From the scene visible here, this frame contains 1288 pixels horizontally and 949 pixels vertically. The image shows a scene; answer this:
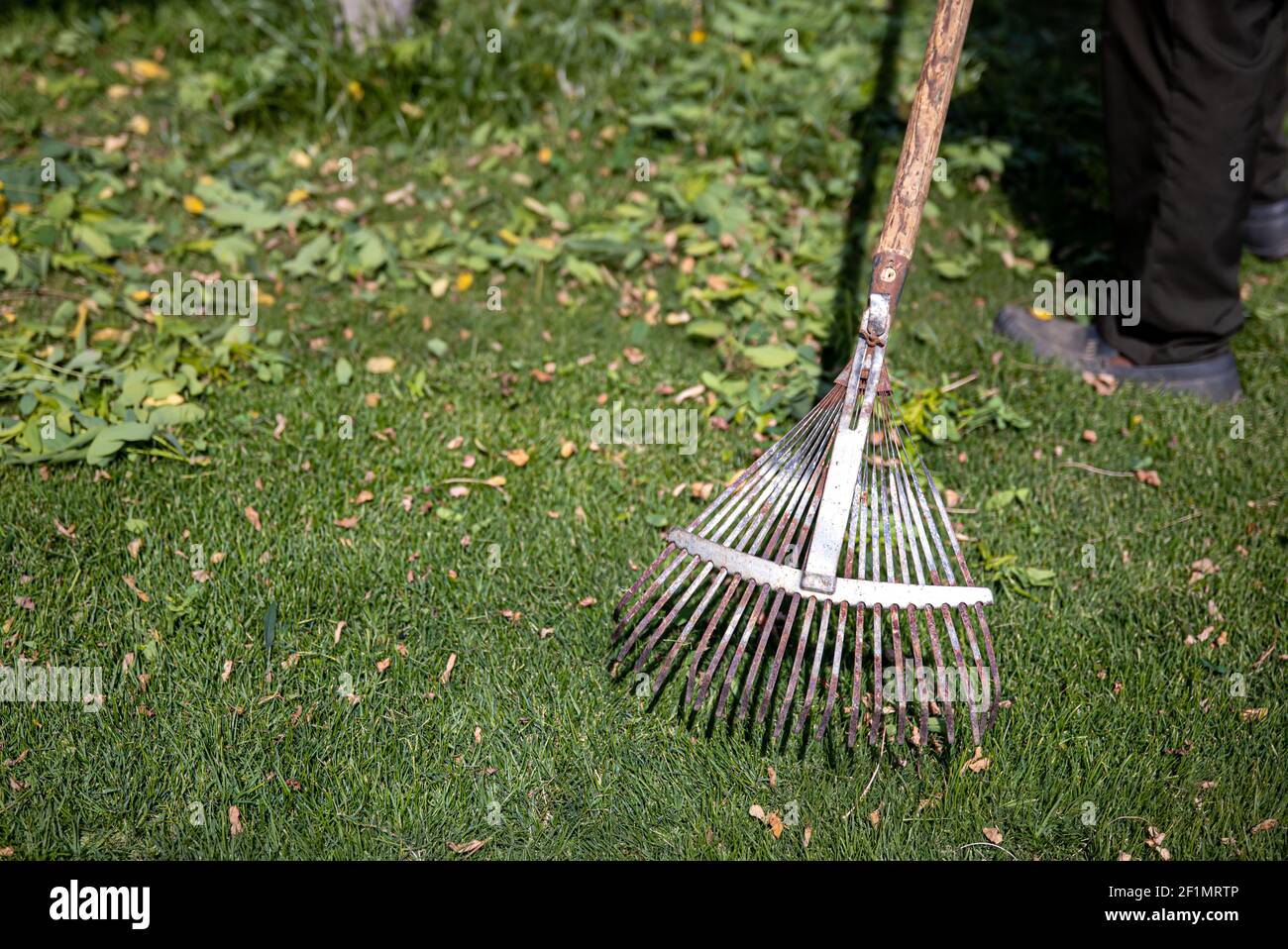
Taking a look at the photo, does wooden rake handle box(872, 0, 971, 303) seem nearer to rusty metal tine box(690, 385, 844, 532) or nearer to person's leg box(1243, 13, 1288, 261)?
rusty metal tine box(690, 385, 844, 532)

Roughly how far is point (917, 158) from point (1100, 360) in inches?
59.7

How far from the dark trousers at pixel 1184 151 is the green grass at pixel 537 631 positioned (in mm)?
288

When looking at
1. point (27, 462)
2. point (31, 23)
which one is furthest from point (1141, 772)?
point (31, 23)

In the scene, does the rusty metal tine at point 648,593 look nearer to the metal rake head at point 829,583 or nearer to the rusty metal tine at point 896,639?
the metal rake head at point 829,583

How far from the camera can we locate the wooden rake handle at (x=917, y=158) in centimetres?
257

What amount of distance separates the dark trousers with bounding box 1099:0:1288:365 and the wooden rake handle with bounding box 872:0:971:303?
1.03 m

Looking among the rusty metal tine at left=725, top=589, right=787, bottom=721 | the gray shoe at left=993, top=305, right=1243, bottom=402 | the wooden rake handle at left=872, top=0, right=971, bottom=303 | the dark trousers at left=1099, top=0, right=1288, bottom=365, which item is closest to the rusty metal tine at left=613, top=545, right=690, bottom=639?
the rusty metal tine at left=725, top=589, right=787, bottom=721

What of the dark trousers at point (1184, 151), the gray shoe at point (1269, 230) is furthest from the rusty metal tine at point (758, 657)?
the gray shoe at point (1269, 230)

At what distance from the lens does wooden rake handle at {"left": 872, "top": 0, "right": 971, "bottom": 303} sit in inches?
101

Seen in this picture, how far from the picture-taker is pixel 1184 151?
3.30m

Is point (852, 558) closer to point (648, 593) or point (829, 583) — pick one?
point (829, 583)

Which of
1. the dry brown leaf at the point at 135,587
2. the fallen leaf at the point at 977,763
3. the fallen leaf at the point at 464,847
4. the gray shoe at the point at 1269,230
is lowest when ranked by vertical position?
the fallen leaf at the point at 464,847

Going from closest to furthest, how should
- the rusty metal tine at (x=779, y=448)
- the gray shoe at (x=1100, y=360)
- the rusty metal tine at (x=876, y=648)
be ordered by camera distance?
the rusty metal tine at (x=876, y=648)
the rusty metal tine at (x=779, y=448)
the gray shoe at (x=1100, y=360)

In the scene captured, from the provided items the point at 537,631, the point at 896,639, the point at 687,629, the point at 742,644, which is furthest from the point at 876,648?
the point at 537,631
